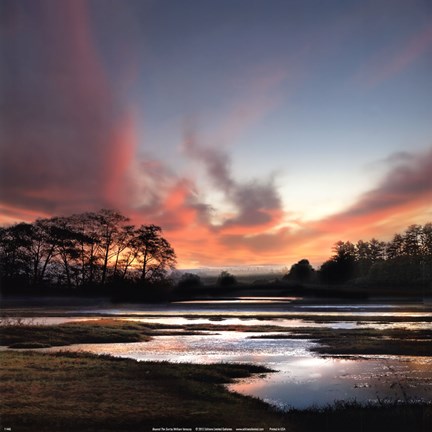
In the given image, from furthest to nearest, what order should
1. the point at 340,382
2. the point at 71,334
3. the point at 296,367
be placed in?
the point at 71,334, the point at 296,367, the point at 340,382

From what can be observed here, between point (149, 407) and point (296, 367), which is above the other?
point (296, 367)

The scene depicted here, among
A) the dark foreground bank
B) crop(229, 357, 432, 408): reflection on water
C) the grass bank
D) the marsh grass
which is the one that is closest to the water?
crop(229, 357, 432, 408): reflection on water

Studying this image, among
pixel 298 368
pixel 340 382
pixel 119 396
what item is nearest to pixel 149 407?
pixel 119 396

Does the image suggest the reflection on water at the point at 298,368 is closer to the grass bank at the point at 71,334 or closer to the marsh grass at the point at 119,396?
the marsh grass at the point at 119,396

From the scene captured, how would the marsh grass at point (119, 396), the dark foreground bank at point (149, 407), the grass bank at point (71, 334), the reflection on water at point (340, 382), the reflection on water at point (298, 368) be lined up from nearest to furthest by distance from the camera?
the dark foreground bank at point (149, 407) → the marsh grass at point (119, 396) → the reflection on water at point (340, 382) → the reflection on water at point (298, 368) → the grass bank at point (71, 334)

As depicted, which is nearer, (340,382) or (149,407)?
(149,407)

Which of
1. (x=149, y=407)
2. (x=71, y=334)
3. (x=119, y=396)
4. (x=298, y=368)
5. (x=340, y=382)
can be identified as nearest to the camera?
(x=149, y=407)

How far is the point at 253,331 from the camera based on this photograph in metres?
50.2

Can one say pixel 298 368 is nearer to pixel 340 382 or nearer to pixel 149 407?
pixel 340 382

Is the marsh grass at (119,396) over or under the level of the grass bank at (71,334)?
under

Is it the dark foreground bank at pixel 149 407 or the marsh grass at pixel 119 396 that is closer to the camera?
the dark foreground bank at pixel 149 407

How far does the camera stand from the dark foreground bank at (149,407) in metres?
16.2

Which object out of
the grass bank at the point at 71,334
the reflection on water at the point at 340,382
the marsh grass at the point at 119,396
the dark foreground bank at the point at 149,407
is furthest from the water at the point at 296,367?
the grass bank at the point at 71,334

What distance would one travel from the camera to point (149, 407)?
59.6 ft
